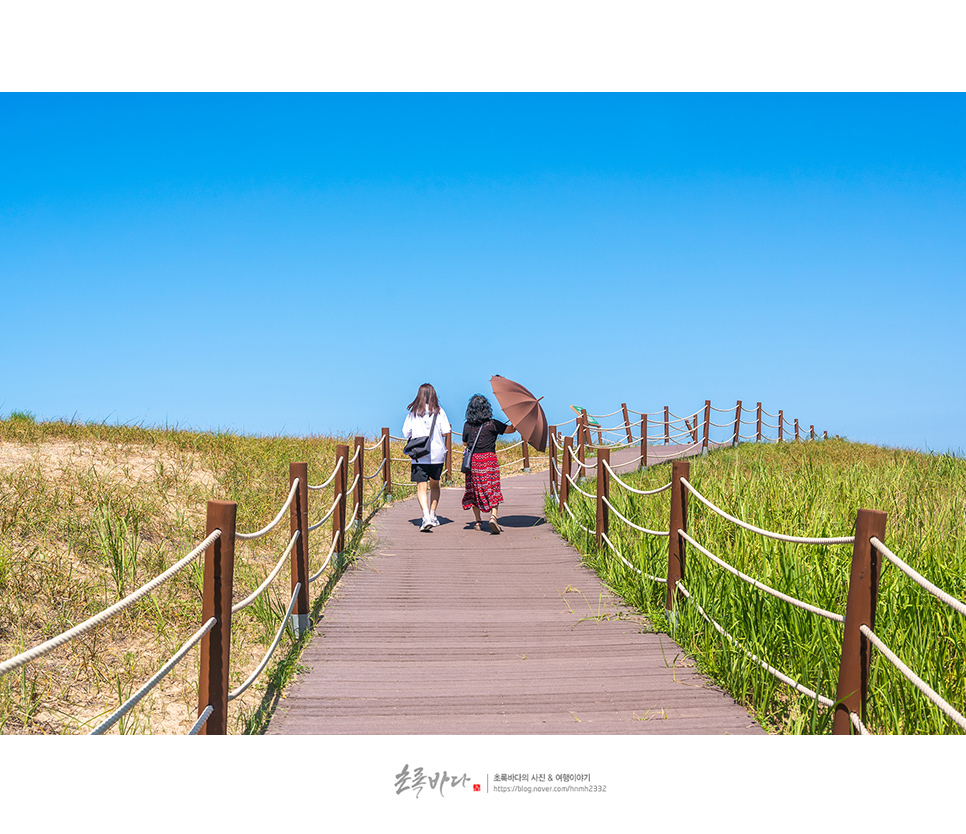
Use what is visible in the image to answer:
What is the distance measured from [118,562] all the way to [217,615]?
3.89m

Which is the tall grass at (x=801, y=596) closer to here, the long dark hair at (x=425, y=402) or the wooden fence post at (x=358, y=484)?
the long dark hair at (x=425, y=402)

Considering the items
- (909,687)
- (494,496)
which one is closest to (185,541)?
(494,496)

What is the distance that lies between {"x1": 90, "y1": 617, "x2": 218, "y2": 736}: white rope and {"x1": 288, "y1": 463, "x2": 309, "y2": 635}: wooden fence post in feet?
6.23

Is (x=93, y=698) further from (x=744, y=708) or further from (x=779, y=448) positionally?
(x=779, y=448)

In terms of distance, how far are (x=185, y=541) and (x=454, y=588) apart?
3.22 metres

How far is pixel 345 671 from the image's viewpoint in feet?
15.0

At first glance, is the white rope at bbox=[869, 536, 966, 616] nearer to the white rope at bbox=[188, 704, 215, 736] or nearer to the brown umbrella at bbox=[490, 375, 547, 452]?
the white rope at bbox=[188, 704, 215, 736]

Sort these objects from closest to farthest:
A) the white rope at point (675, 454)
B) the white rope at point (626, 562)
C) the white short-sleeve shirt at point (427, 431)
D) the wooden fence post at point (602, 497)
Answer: the white rope at point (626, 562) → the wooden fence post at point (602, 497) → the white short-sleeve shirt at point (427, 431) → the white rope at point (675, 454)

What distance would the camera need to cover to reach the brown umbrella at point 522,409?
9.29 metres

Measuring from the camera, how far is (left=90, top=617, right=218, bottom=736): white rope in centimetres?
255

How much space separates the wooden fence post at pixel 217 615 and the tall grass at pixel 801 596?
9.25 feet

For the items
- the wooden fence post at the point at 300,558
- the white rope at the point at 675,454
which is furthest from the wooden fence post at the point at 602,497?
the white rope at the point at 675,454

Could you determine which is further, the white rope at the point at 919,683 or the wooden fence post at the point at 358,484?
the wooden fence post at the point at 358,484

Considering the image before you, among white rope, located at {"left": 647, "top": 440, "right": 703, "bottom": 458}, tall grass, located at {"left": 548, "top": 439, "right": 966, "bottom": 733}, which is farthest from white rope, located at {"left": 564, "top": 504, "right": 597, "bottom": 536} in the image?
white rope, located at {"left": 647, "top": 440, "right": 703, "bottom": 458}
